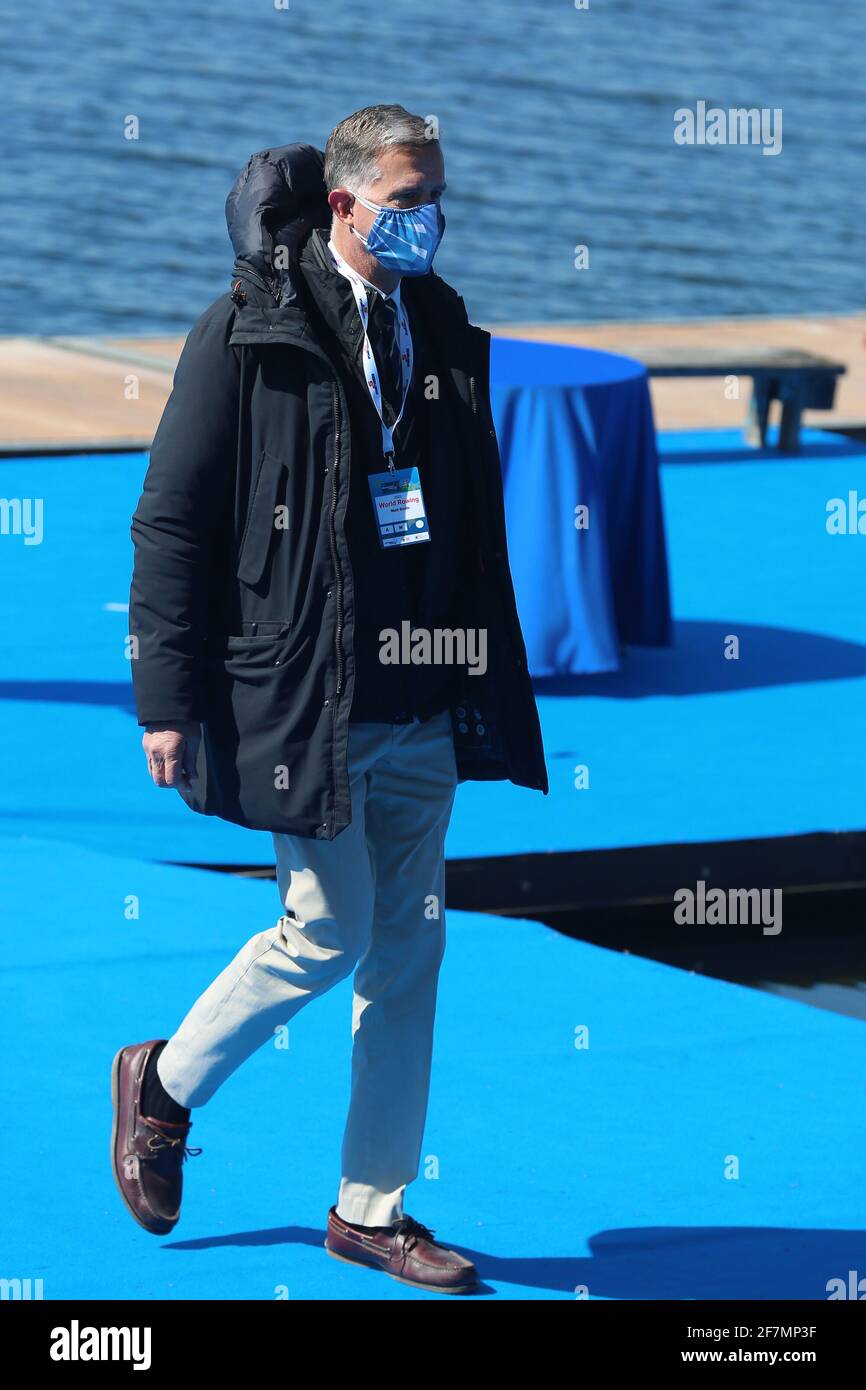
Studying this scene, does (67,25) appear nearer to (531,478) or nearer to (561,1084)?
(531,478)

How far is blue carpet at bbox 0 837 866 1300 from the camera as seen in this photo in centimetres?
387

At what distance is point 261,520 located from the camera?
11.4 ft

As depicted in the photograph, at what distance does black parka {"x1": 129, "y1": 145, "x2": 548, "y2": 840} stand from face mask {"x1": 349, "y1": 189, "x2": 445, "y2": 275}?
13 cm

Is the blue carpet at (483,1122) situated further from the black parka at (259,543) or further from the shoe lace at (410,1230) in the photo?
the black parka at (259,543)

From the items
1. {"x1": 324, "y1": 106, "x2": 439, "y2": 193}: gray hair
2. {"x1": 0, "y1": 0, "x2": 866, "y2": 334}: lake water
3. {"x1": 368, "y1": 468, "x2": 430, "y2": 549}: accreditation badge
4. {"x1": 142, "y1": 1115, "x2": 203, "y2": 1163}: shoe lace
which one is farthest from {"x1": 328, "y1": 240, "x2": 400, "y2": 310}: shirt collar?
{"x1": 0, "y1": 0, "x2": 866, "y2": 334}: lake water

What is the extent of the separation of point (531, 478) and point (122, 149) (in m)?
18.4

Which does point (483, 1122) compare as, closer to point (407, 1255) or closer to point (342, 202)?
point (407, 1255)

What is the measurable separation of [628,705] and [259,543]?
4319 millimetres

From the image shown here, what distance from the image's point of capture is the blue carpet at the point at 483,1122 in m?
3.87

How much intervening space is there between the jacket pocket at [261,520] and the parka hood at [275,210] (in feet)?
0.86

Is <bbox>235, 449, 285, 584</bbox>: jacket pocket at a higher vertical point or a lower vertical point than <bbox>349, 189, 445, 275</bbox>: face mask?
lower

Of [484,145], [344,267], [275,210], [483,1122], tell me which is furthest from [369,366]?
[484,145]

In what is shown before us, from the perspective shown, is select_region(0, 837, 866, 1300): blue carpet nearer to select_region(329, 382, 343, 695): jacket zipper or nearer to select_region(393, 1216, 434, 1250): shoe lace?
select_region(393, 1216, 434, 1250): shoe lace
